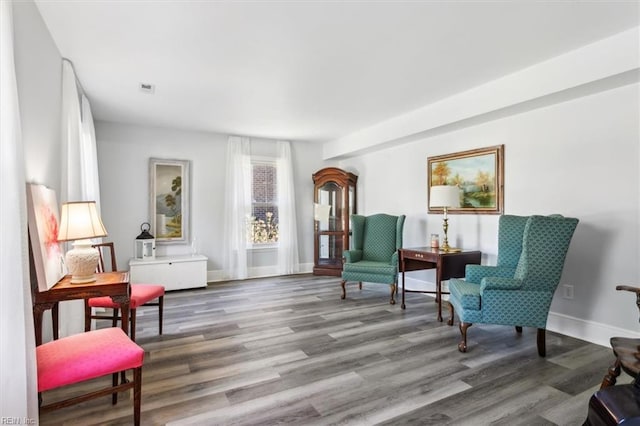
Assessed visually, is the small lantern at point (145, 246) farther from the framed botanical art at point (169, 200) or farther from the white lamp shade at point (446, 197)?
the white lamp shade at point (446, 197)

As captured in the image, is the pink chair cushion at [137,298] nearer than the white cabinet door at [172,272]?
Yes

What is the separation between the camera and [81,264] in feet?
6.88

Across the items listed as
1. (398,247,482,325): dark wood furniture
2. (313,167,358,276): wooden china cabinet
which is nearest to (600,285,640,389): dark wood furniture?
(398,247,482,325): dark wood furniture

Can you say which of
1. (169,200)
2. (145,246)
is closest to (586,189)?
(169,200)

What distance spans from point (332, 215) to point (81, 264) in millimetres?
4227

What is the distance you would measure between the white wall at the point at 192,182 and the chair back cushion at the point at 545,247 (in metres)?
4.16

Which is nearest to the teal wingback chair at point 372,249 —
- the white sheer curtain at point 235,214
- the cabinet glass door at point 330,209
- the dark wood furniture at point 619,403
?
the cabinet glass door at point 330,209

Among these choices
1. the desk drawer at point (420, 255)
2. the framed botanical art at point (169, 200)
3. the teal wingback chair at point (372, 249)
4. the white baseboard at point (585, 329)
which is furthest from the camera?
the framed botanical art at point (169, 200)

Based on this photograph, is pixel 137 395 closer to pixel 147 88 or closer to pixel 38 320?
pixel 38 320

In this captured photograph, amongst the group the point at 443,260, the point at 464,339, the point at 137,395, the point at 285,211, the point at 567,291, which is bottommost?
the point at 464,339

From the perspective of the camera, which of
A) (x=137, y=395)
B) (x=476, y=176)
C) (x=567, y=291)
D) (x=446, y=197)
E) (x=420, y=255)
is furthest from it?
(x=476, y=176)

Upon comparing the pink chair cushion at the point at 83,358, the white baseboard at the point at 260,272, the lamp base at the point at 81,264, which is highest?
the lamp base at the point at 81,264

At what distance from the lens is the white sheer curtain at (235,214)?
5445 millimetres

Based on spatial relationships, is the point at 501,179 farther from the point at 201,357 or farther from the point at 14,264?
the point at 14,264
